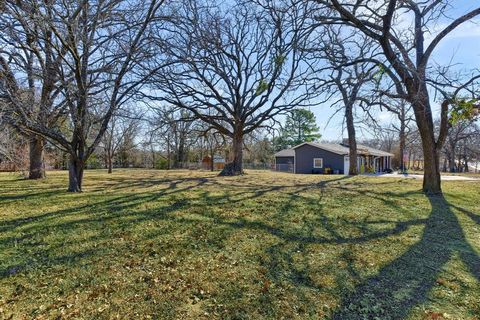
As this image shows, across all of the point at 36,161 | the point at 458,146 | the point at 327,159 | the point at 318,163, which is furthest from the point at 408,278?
the point at 458,146

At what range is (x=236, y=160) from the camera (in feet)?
66.6

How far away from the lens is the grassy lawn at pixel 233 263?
3.02 m

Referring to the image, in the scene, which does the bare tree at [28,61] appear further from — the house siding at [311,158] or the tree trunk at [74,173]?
the house siding at [311,158]

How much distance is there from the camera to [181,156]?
45406 mm

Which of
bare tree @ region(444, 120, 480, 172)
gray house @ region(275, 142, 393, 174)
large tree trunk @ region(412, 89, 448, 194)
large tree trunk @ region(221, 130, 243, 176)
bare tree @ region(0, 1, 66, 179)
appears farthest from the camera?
bare tree @ region(444, 120, 480, 172)

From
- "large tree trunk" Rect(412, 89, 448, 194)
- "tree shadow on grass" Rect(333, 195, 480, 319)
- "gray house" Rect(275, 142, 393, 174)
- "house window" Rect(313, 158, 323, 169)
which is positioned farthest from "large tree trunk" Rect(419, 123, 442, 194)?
"house window" Rect(313, 158, 323, 169)

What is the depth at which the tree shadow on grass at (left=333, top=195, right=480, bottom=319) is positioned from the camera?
3041 mm

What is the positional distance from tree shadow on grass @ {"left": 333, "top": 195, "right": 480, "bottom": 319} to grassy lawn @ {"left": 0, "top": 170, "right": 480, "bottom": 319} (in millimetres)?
18

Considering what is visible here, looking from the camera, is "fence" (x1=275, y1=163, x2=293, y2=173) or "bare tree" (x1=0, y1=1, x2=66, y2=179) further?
"fence" (x1=275, y1=163, x2=293, y2=173)

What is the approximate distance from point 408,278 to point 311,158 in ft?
91.5

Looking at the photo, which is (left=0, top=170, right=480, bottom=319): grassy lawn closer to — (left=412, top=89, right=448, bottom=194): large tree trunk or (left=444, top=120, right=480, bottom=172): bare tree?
(left=412, top=89, right=448, bottom=194): large tree trunk

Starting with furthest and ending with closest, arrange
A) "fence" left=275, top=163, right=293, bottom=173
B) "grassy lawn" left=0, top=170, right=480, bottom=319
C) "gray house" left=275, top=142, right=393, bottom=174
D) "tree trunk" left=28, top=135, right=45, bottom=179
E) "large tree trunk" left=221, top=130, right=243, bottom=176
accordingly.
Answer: "fence" left=275, top=163, right=293, bottom=173
"gray house" left=275, top=142, right=393, bottom=174
"large tree trunk" left=221, top=130, right=243, bottom=176
"tree trunk" left=28, top=135, right=45, bottom=179
"grassy lawn" left=0, top=170, right=480, bottom=319

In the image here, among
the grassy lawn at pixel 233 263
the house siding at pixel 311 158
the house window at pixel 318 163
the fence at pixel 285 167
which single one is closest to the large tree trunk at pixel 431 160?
the grassy lawn at pixel 233 263

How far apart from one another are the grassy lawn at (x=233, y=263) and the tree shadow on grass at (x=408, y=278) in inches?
0.7
